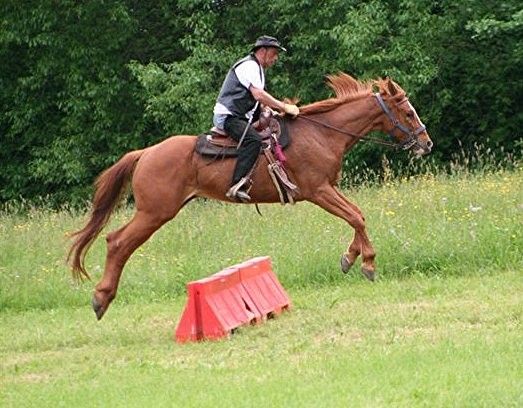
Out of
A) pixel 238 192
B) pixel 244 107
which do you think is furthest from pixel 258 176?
pixel 244 107

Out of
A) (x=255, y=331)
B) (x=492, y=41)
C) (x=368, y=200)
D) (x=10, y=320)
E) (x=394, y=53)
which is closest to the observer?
(x=255, y=331)

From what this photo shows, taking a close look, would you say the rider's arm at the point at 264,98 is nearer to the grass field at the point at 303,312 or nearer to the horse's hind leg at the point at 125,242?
the horse's hind leg at the point at 125,242

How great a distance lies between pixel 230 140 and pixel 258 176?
1.66 feet

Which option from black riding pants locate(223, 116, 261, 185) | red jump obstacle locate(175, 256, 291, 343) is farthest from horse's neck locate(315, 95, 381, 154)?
red jump obstacle locate(175, 256, 291, 343)

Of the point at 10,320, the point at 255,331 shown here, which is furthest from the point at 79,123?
the point at 255,331

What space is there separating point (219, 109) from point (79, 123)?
2117 cm

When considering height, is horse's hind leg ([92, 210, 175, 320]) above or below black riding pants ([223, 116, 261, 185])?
below

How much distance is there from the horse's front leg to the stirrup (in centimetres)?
78

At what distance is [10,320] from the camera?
14.9 metres

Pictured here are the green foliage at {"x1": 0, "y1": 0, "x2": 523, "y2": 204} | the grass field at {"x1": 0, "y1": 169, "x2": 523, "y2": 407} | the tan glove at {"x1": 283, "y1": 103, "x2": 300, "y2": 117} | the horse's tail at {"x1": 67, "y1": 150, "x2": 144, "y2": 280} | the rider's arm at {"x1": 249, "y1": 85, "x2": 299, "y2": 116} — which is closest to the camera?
the grass field at {"x1": 0, "y1": 169, "x2": 523, "y2": 407}

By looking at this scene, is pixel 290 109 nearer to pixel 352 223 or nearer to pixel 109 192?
pixel 352 223

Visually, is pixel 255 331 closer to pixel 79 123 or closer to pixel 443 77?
pixel 443 77

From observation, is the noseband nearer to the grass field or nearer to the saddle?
the saddle

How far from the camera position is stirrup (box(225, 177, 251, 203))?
519 inches
